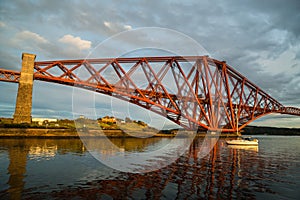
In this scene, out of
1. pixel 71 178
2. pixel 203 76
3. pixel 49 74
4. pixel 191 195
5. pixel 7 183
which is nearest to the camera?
pixel 191 195

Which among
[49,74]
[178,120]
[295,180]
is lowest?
[295,180]

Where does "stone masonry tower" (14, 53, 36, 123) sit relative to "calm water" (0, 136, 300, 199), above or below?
above

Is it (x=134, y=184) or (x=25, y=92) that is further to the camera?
(x=25, y=92)

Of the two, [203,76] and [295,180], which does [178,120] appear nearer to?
[203,76]

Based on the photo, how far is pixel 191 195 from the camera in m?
9.51

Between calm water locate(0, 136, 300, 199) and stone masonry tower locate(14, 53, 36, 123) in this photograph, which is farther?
stone masonry tower locate(14, 53, 36, 123)

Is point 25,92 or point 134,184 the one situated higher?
point 25,92

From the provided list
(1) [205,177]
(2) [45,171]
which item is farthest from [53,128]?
(1) [205,177]

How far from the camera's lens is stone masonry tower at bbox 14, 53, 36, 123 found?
38.7 metres

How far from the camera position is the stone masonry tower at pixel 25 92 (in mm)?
38688

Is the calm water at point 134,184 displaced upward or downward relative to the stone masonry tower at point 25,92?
downward

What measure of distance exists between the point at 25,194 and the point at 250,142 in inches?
1604

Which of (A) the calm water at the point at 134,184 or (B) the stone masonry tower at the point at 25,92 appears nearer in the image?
(A) the calm water at the point at 134,184

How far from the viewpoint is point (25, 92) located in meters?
39.9
